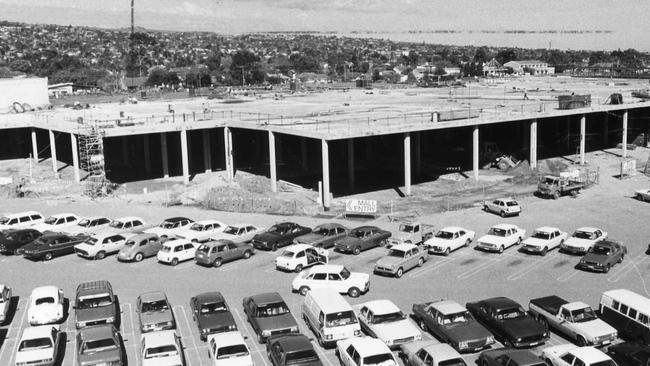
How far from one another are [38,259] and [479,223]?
844 inches

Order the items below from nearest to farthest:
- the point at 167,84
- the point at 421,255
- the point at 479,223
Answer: the point at 421,255 < the point at 479,223 < the point at 167,84

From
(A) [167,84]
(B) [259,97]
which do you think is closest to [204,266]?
(B) [259,97]

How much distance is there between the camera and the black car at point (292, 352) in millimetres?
18406

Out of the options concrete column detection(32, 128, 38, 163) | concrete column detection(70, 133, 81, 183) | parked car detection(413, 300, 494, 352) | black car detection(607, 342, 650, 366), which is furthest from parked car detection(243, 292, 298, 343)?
concrete column detection(32, 128, 38, 163)

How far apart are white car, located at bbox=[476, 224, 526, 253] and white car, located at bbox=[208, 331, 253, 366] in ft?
48.9

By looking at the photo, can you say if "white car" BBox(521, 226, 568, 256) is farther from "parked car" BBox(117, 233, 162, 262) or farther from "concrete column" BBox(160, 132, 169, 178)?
"concrete column" BBox(160, 132, 169, 178)

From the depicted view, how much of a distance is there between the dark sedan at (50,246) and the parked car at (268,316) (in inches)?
468

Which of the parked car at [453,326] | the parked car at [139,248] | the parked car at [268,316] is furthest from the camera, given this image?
the parked car at [139,248]

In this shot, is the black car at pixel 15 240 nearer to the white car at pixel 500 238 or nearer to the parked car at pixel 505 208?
the white car at pixel 500 238

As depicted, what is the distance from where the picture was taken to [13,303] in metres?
25.0

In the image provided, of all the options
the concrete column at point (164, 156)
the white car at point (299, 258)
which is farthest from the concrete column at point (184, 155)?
the white car at point (299, 258)

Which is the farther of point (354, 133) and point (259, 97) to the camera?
point (259, 97)

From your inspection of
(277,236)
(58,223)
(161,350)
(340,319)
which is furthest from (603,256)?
(58,223)

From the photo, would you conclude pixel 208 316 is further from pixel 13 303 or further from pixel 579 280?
pixel 579 280
